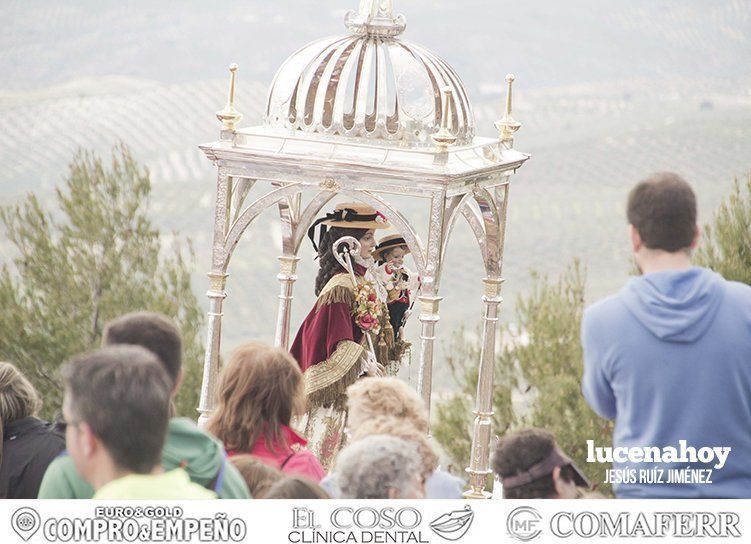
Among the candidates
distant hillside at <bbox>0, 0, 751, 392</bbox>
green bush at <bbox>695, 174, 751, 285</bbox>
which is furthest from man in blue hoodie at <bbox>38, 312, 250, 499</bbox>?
distant hillside at <bbox>0, 0, 751, 392</bbox>

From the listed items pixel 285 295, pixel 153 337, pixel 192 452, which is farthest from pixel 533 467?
pixel 285 295

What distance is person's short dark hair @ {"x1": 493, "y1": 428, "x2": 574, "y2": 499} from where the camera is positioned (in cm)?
486

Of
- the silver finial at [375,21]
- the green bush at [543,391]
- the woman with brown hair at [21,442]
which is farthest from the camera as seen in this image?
the green bush at [543,391]

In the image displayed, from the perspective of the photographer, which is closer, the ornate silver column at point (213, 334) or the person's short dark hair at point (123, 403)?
the person's short dark hair at point (123, 403)

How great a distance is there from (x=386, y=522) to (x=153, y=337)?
0.98 meters

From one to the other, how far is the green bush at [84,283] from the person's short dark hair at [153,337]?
1311 centimetres

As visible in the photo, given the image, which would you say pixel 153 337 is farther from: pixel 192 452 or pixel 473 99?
pixel 473 99

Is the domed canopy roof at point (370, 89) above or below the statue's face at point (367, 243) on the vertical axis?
above

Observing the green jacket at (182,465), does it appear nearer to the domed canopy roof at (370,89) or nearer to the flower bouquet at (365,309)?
the domed canopy roof at (370,89)

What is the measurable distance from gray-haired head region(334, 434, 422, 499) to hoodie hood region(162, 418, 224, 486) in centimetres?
39

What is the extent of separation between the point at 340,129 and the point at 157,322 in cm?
363

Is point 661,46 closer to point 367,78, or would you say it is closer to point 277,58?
point 277,58

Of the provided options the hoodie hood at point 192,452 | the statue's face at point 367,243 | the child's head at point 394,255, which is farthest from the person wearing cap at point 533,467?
the child's head at point 394,255

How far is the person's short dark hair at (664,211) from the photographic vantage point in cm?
460
